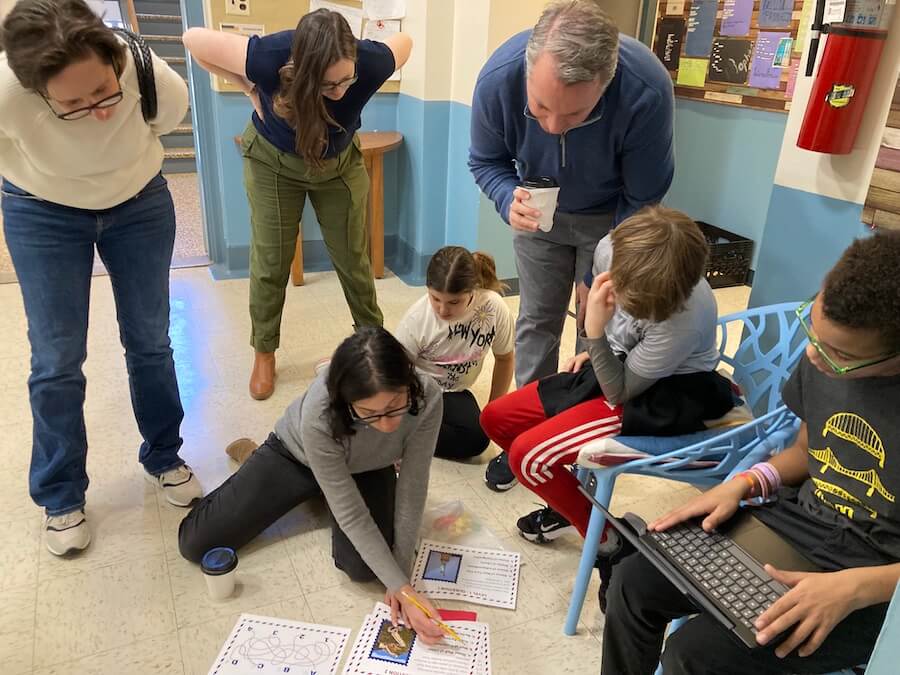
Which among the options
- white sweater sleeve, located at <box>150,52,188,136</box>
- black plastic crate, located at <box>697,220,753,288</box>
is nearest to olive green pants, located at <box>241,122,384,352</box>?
white sweater sleeve, located at <box>150,52,188,136</box>

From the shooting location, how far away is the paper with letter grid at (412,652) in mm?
1409

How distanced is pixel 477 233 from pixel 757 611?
7.95ft

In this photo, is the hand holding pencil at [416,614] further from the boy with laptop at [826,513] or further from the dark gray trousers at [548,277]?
the dark gray trousers at [548,277]

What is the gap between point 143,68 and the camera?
1485 mm

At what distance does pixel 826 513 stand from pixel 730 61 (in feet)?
10.5

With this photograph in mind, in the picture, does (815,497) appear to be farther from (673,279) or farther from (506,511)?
(506,511)

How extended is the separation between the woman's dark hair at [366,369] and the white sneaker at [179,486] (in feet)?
2.30

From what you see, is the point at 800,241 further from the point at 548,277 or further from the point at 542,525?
the point at 542,525

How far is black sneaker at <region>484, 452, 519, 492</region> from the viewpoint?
2.00 metres

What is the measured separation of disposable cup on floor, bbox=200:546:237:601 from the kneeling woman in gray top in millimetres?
92

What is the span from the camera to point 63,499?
1.71 m

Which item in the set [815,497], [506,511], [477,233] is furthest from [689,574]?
[477,233]

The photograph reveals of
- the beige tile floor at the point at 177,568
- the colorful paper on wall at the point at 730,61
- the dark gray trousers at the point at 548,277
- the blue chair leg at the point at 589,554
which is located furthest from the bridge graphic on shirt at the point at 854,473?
the colorful paper on wall at the point at 730,61

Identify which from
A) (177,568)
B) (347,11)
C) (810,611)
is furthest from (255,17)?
(810,611)
